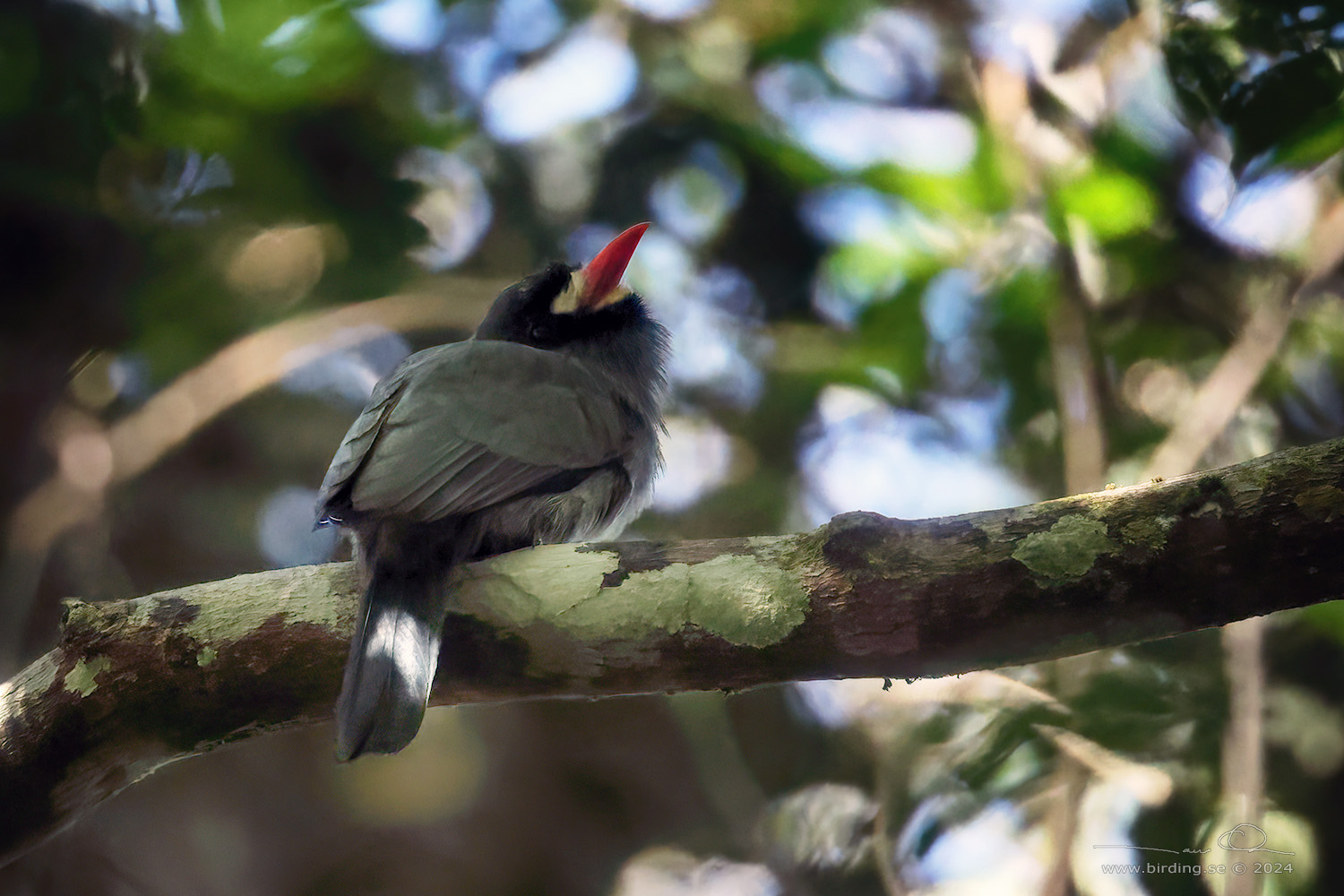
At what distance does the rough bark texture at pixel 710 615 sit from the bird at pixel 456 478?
0.34ft

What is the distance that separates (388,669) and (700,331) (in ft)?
10.0

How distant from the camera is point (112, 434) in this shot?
13.3 ft

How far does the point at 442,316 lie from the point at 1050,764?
2751 millimetres

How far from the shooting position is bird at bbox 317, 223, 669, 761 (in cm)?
166

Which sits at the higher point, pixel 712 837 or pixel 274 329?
pixel 274 329

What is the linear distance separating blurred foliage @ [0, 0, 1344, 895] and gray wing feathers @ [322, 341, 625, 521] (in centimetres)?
104

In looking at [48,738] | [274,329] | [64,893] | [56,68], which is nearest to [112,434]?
[274,329]

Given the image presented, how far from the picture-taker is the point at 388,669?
1.63 meters

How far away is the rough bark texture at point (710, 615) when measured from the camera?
148cm

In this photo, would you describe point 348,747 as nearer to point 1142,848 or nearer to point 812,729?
point 1142,848
